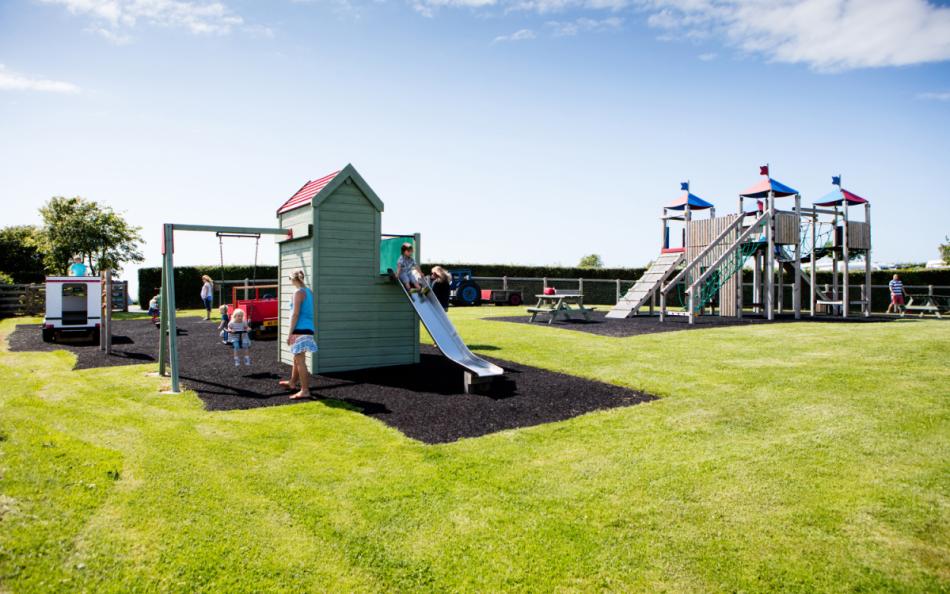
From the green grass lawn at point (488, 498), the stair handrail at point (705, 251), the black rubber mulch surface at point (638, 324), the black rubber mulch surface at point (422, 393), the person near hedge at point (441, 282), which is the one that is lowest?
the green grass lawn at point (488, 498)

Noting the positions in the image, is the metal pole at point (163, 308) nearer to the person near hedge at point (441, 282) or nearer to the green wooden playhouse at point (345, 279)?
the green wooden playhouse at point (345, 279)

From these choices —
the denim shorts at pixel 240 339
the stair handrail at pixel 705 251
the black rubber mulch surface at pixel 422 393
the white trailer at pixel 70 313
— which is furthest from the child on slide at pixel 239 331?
the stair handrail at pixel 705 251

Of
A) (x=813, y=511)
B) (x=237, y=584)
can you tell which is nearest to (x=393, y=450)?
(x=237, y=584)

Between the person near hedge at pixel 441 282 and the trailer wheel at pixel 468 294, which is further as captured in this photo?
the trailer wheel at pixel 468 294

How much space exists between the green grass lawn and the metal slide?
6.93 ft

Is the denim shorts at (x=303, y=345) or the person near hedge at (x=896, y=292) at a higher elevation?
the person near hedge at (x=896, y=292)

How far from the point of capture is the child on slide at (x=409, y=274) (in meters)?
10.6

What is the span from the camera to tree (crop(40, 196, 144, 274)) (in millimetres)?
30797

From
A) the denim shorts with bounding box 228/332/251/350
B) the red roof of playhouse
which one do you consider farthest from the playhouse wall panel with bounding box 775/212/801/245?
the denim shorts with bounding box 228/332/251/350

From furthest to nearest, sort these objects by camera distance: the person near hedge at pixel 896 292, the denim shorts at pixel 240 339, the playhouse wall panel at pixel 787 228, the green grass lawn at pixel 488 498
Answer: the person near hedge at pixel 896 292 → the playhouse wall panel at pixel 787 228 → the denim shorts at pixel 240 339 → the green grass lawn at pixel 488 498

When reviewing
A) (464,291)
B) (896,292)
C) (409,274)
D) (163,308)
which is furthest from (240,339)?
(896,292)

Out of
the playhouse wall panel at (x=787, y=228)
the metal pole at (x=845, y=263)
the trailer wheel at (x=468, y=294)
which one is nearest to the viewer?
the playhouse wall panel at (x=787, y=228)

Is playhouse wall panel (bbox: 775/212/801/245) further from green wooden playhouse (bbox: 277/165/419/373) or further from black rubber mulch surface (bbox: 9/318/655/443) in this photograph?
green wooden playhouse (bbox: 277/165/419/373)

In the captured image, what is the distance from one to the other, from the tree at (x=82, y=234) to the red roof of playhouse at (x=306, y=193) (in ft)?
85.3
